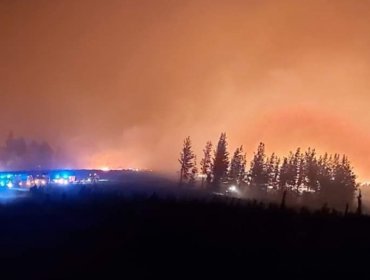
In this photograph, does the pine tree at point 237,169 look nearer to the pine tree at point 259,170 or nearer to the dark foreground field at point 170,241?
the pine tree at point 259,170

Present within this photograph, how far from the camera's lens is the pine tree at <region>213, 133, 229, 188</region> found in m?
121

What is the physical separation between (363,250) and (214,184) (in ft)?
317

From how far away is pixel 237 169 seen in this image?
132 meters

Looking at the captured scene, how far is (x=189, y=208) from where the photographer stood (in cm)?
2580

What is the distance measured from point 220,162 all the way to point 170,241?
10400 cm

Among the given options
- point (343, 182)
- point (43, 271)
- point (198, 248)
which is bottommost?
point (43, 271)

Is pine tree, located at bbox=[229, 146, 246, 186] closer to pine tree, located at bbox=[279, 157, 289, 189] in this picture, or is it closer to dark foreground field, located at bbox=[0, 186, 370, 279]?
pine tree, located at bbox=[279, 157, 289, 189]

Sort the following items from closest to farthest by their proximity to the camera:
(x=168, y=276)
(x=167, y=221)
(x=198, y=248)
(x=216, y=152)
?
(x=168, y=276), (x=198, y=248), (x=167, y=221), (x=216, y=152)

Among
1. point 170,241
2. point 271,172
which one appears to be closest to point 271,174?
point 271,172

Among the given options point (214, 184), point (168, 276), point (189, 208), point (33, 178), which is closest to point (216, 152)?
point (214, 184)

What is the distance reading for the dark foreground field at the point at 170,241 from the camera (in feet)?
56.9

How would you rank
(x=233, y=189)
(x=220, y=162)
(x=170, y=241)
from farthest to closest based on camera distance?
(x=220, y=162) → (x=233, y=189) → (x=170, y=241)

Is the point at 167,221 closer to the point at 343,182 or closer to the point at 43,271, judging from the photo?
the point at 43,271

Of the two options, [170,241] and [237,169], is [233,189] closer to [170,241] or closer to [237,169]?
[237,169]
